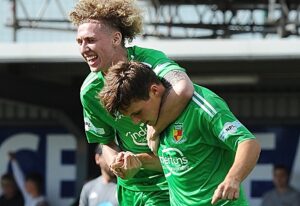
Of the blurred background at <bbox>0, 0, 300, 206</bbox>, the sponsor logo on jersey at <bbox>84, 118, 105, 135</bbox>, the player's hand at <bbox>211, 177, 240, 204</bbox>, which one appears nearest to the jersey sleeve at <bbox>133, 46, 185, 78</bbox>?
the sponsor logo on jersey at <bbox>84, 118, 105, 135</bbox>

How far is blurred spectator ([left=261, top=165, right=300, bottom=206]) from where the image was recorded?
12281 millimetres

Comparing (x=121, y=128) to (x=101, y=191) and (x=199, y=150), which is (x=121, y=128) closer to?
(x=199, y=150)

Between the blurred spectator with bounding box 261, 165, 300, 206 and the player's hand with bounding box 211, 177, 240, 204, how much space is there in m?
6.99

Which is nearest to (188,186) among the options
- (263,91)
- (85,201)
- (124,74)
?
(124,74)

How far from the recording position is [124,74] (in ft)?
18.1

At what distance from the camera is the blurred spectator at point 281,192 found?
40.3 ft

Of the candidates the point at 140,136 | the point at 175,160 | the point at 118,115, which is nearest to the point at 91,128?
the point at 140,136

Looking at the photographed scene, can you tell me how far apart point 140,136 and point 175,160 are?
2.49ft

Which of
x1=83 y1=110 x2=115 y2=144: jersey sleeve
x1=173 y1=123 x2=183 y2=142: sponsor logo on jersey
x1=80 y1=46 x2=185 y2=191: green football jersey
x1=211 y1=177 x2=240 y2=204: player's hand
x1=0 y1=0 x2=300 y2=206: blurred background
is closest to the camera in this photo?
x1=211 y1=177 x2=240 y2=204: player's hand

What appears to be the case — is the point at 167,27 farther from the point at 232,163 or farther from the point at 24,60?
the point at 232,163

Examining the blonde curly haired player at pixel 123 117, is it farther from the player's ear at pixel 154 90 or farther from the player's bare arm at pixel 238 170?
the player's bare arm at pixel 238 170

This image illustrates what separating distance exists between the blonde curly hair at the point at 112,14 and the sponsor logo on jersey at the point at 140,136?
536 mm

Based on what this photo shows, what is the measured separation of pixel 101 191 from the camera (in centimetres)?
1096

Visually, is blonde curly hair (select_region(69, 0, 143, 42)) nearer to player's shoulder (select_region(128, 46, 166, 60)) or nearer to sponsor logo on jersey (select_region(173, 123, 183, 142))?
player's shoulder (select_region(128, 46, 166, 60))
